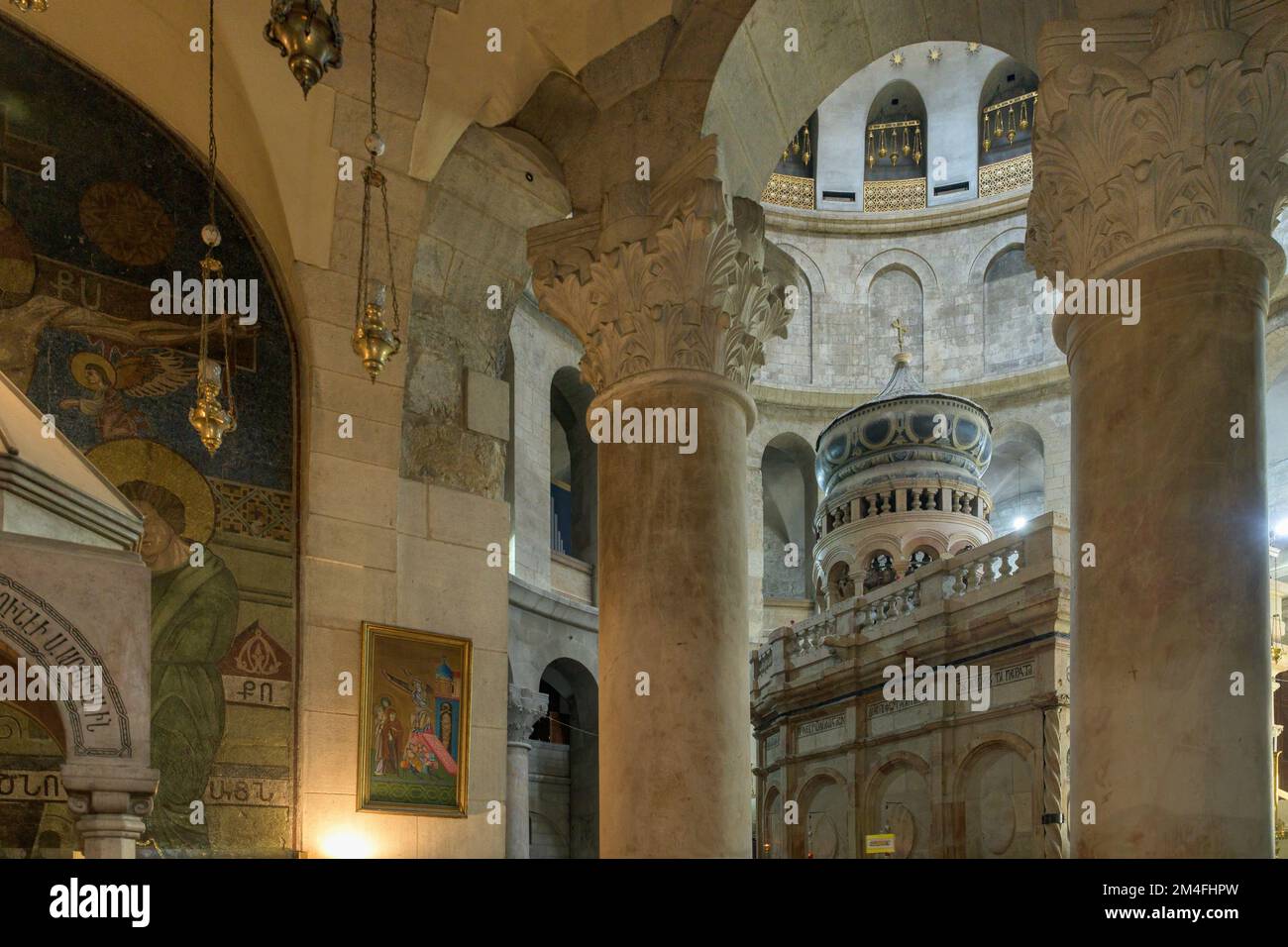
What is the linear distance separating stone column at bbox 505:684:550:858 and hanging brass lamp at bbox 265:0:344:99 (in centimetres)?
1335

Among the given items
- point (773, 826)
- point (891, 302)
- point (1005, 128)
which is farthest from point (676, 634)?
point (1005, 128)

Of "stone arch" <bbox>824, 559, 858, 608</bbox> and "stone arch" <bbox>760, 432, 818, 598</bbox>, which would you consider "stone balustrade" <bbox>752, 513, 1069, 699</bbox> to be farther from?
"stone arch" <bbox>760, 432, 818, 598</bbox>

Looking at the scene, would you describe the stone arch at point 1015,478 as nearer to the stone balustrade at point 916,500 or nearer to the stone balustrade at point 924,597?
the stone balustrade at point 916,500

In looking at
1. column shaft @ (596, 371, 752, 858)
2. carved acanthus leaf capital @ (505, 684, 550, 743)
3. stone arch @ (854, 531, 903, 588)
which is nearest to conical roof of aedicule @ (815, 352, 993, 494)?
stone arch @ (854, 531, 903, 588)

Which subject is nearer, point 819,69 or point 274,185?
point 819,69

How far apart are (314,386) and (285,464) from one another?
0.70 m

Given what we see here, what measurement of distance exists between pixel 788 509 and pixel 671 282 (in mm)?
21965

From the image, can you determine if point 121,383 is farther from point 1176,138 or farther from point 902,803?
point 902,803

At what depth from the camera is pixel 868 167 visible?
30734 millimetres

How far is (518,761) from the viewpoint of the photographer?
18.3 metres

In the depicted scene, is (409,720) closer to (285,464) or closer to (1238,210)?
(285,464)

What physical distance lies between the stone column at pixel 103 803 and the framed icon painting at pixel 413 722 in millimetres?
4515

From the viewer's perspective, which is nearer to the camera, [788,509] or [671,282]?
[671,282]
